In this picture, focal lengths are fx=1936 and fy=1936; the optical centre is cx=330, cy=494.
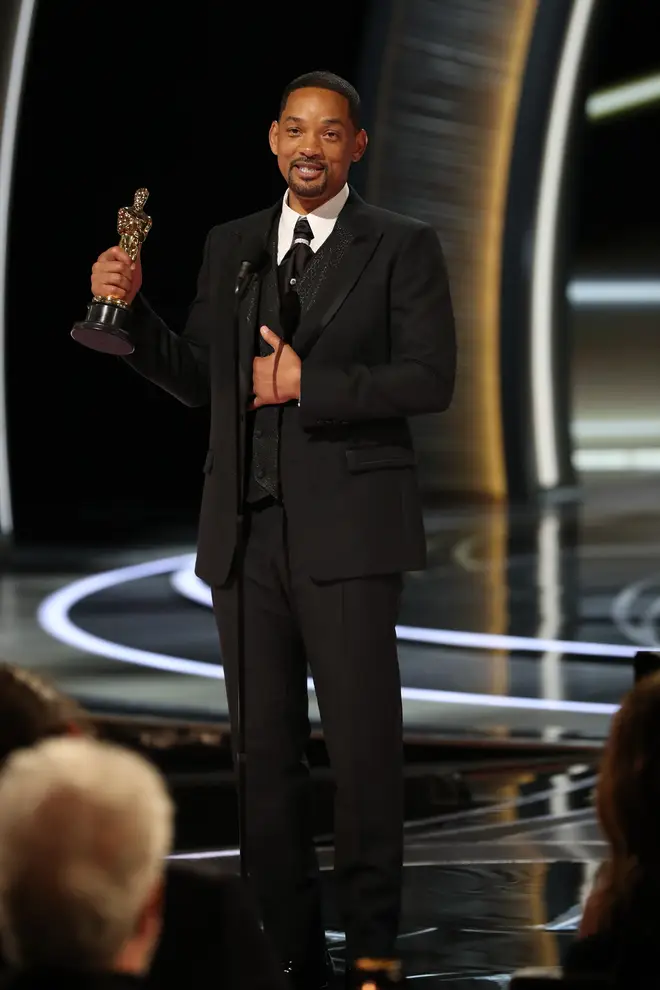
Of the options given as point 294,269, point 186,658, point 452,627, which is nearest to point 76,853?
point 294,269

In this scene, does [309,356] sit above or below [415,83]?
below

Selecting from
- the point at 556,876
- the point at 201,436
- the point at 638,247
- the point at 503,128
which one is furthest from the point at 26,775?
the point at 638,247

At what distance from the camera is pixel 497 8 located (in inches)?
532

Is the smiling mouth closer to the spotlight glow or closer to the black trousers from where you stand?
the black trousers

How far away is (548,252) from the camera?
48.8ft

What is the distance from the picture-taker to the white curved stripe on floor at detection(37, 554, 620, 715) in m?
6.39

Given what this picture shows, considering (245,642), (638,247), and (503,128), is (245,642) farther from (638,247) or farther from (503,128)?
(638,247)

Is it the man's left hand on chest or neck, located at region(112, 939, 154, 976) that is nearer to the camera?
neck, located at region(112, 939, 154, 976)

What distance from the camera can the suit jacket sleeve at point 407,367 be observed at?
3.28m

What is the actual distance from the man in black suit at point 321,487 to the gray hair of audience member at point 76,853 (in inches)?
69.1

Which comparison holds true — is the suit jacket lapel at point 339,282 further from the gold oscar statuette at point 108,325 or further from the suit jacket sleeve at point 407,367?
the gold oscar statuette at point 108,325

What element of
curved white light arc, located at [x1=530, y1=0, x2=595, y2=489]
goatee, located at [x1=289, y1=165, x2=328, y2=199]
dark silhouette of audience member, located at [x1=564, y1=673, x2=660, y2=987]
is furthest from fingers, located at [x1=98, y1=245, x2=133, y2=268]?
curved white light arc, located at [x1=530, y1=0, x2=595, y2=489]

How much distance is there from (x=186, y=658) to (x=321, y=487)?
4257mm

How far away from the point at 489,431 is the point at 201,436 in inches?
99.1
